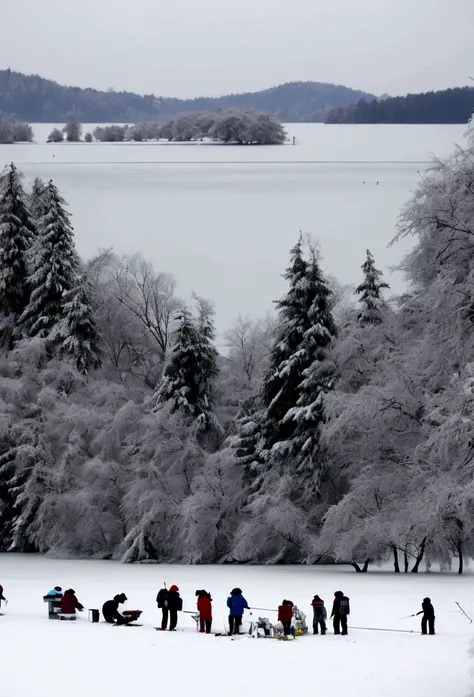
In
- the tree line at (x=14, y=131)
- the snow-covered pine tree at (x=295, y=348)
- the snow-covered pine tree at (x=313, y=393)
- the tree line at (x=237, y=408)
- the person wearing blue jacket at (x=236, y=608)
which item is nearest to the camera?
the person wearing blue jacket at (x=236, y=608)

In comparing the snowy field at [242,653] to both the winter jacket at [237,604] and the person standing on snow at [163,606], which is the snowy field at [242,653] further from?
the winter jacket at [237,604]

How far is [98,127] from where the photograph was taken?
53531mm

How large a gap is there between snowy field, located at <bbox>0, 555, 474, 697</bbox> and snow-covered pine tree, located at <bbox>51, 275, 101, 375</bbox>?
17.0 metres

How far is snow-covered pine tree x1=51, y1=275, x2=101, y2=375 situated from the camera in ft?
142

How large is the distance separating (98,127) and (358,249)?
14.5 meters

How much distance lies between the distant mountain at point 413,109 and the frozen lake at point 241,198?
0.70 metres

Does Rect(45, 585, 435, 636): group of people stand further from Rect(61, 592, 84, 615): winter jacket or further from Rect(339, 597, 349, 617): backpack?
Rect(61, 592, 84, 615): winter jacket

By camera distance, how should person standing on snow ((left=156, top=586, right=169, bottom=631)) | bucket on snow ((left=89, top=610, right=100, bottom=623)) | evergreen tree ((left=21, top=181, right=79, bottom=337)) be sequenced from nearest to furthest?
person standing on snow ((left=156, top=586, right=169, bottom=631)) → bucket on snow ((left=89, top=610, right=100, bottom=623)) → evergreen tree ((left=21, top=181, right=79, bottom=337))

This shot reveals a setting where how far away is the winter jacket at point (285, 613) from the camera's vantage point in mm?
19016

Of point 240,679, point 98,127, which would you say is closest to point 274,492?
point 240,679

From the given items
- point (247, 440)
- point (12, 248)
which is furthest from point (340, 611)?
point (12, 248)

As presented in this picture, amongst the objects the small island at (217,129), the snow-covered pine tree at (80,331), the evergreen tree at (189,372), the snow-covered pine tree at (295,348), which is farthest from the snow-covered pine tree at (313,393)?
the small island at (217,129)

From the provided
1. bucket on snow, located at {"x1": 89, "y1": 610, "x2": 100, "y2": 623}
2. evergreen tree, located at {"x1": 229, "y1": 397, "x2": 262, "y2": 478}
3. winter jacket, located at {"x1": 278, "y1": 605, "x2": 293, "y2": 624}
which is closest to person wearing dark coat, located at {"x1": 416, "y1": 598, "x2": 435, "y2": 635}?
winter jacket, located at {"x1": 278, "y1": 605, "x2": 293, "y2": 624}

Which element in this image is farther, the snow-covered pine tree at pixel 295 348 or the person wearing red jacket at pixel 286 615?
the snow-covered pine tree at pixel 295 348
